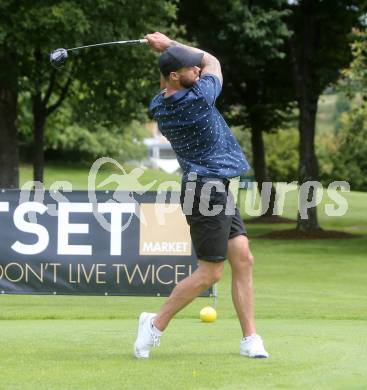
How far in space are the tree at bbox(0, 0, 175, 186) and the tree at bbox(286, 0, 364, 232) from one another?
503cm

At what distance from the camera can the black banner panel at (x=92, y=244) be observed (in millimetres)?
11523

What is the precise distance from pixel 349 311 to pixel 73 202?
3.80 meters

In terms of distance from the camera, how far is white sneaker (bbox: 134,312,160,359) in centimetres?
686

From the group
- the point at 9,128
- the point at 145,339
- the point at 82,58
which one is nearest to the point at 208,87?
the point at 145,339

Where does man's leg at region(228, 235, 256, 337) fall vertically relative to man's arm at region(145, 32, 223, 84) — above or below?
below

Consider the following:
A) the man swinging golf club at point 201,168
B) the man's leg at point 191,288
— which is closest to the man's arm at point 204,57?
the man swinging golf club at point 201,168

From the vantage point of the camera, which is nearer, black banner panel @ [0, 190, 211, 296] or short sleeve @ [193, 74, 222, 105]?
short sleeve @ [193, 74, 222, 105]

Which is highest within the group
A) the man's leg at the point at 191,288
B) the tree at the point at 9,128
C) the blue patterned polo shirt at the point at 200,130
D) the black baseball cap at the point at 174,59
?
the black baseball cap at the point at 174,59

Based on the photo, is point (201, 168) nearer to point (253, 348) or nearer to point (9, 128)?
point (253, 348)

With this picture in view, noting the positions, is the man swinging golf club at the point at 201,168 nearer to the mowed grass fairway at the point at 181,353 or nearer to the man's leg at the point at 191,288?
the man's leg at the point at 191,288

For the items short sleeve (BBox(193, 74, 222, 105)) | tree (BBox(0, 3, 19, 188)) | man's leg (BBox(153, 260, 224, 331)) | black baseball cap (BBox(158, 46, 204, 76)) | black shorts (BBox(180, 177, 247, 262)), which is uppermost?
black baseball cap (BBox(158, 46, 204, 76))

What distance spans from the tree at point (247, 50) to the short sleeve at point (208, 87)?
21.0 metres

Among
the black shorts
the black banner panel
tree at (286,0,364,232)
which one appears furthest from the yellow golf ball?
tree at (286,0,364,232)

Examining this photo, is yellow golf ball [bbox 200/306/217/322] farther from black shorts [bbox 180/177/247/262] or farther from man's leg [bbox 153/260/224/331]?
black shorts [bbox 180/177/247/262]
